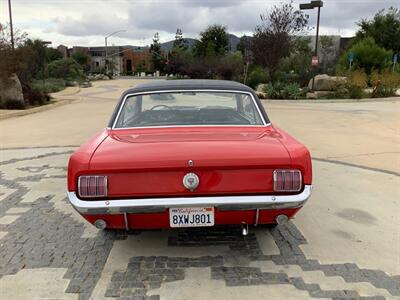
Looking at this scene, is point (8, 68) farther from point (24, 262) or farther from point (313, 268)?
point (313, 268)

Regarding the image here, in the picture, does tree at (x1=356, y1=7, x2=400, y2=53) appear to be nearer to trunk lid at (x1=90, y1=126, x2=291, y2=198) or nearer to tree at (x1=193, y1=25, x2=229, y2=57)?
tree at (x1=193, y1=25, x2=229, y2=57)

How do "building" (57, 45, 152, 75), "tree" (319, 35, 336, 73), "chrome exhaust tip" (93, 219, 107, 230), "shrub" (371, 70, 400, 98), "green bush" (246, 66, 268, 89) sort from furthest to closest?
"building" (57, 45, 152, 75) → "tree" (319, 35, 336, 73) → "green bush" (246, 66, 268, 89) → "shrub" (371, 70, 400, 98) → "chrome exhaust tip" (93, 219, 107, 230)

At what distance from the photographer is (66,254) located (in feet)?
12.5

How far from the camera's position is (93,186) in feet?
10.4

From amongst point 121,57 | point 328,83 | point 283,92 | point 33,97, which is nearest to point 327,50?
point 328,83

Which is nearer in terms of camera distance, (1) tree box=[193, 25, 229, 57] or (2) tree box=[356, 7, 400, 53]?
(2) tree box=[356, 7, 400, 53]

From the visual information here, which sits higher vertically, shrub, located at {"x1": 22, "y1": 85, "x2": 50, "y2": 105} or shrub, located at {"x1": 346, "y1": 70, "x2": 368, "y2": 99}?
shrub, located at {"x1": 346, "y1": 70, "x2": 368, "y2": 99}

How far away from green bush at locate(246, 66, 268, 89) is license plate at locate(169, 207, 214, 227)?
2625 cm

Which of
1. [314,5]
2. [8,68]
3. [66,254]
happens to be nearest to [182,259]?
[66,254]

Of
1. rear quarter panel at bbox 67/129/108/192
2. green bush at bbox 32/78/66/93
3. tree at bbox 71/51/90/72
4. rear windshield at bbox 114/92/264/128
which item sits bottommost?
green bush at bbox 32/78/66/93

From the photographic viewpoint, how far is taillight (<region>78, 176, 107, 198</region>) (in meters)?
3.17

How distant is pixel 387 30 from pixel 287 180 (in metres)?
44.9

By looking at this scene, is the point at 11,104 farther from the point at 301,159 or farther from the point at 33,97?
the point at 301,159

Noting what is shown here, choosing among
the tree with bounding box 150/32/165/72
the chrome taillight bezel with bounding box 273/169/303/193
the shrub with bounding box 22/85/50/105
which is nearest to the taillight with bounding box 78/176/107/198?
the chrome taillight bezel with bounding box 273/169/303/193
